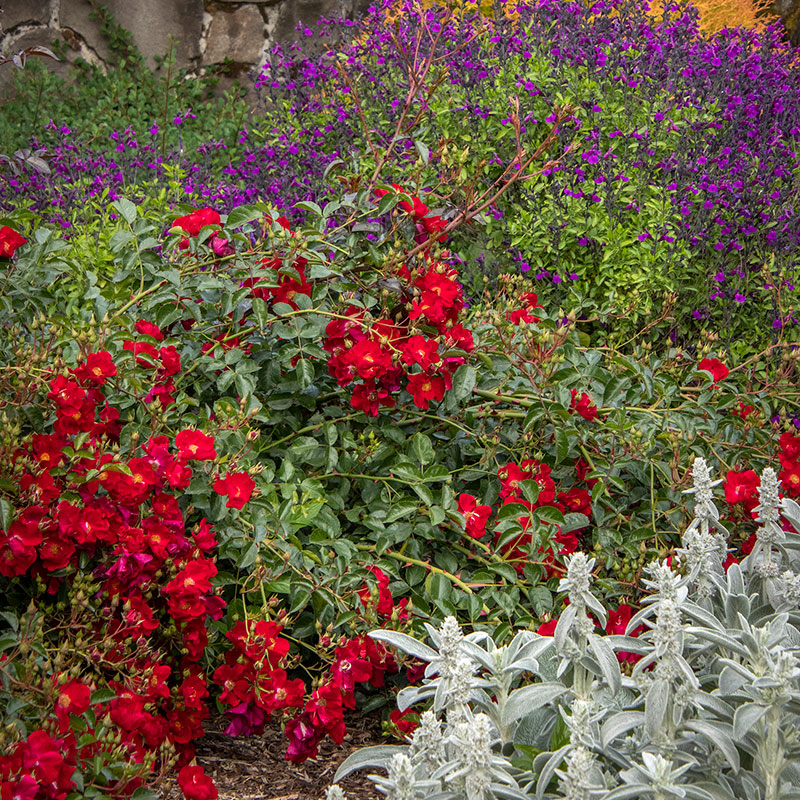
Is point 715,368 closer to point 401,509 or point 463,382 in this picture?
point 463,382

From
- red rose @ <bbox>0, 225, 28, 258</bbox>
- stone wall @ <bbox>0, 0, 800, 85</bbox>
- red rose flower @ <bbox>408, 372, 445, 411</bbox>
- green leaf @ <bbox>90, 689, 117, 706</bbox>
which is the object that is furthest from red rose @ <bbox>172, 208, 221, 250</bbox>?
stone wall @ <bbox>0, 0, 800, 85</bbox>

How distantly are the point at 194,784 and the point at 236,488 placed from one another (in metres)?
0.53

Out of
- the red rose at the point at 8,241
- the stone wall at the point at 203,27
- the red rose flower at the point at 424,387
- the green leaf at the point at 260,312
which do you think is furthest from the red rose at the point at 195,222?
the stone wall at the point at 203,27

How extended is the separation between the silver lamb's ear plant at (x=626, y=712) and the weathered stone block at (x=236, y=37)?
18.4 ft

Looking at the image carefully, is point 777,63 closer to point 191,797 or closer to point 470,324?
point 470,324

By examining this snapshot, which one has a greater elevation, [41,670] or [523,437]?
[41,670]

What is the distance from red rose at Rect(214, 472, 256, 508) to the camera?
66.0 inches

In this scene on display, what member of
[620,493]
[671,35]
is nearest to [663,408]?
[620,493]

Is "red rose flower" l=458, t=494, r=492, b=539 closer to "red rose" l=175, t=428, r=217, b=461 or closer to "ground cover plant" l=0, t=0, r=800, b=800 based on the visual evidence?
"ground cover plant" l=0, t=0, r=800, b=800

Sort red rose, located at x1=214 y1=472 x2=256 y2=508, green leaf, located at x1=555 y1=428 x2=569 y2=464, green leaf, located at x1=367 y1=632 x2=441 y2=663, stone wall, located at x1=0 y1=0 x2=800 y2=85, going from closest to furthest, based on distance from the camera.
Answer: green leaf, located at x1=367 y1=632 x2=441 y2=663
red rose, located at x1=214 y1=472 x2=256 y2=508
green leaf, located at x1=555 y1=428 x2=569 y2=464
stone wall, located at x1=0 y1=0 x2=800 y2=85

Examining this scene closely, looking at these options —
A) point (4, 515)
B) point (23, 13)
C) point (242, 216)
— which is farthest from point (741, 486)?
point (23, 13)

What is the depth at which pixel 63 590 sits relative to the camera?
1704 mm

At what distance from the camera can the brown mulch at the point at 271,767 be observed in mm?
1736

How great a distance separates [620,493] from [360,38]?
3502 millimetres
